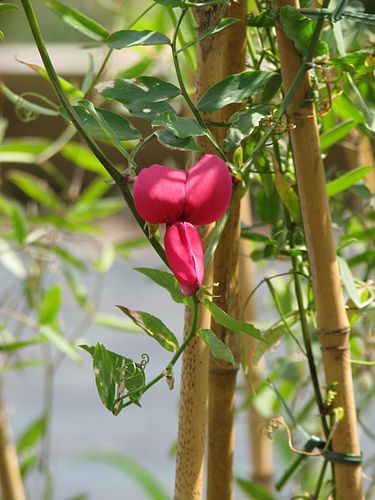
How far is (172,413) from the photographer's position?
1913 millimetres

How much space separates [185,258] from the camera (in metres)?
0.31

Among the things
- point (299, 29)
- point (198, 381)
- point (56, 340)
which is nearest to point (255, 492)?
point (56, 340)

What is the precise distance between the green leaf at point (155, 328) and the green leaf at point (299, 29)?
5.2 inches

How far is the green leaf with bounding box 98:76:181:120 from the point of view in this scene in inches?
14.2

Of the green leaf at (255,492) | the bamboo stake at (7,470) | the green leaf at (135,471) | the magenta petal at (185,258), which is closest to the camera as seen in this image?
the magenta petal at (185,258)

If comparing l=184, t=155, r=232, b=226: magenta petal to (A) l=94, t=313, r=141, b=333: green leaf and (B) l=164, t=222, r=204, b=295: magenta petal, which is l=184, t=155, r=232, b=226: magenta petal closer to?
(B) l=164, t=222, r=204, b=295: magenta petal

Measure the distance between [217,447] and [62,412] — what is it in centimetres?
153

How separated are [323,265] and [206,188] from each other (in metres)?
0.11

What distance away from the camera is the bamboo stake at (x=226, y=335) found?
416 millimetres

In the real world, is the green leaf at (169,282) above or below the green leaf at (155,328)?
above

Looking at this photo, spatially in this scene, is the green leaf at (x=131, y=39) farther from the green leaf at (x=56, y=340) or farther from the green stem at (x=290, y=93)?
the green leaf at (x=56, y=340)

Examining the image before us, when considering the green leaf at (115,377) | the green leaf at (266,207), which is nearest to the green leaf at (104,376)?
the green leaf at (115,377)

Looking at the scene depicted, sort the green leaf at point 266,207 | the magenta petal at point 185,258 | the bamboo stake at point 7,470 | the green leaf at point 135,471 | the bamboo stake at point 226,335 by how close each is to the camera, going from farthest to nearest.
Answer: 1. the green leaf at point 135,471
2. the bamboo stake at point 7,470
3. the green leaf at point 266,207
4. the bamboo stake at point 226,335
5. the magenta petal at point 185,258

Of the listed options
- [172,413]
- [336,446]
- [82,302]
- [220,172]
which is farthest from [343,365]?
[172,413]
